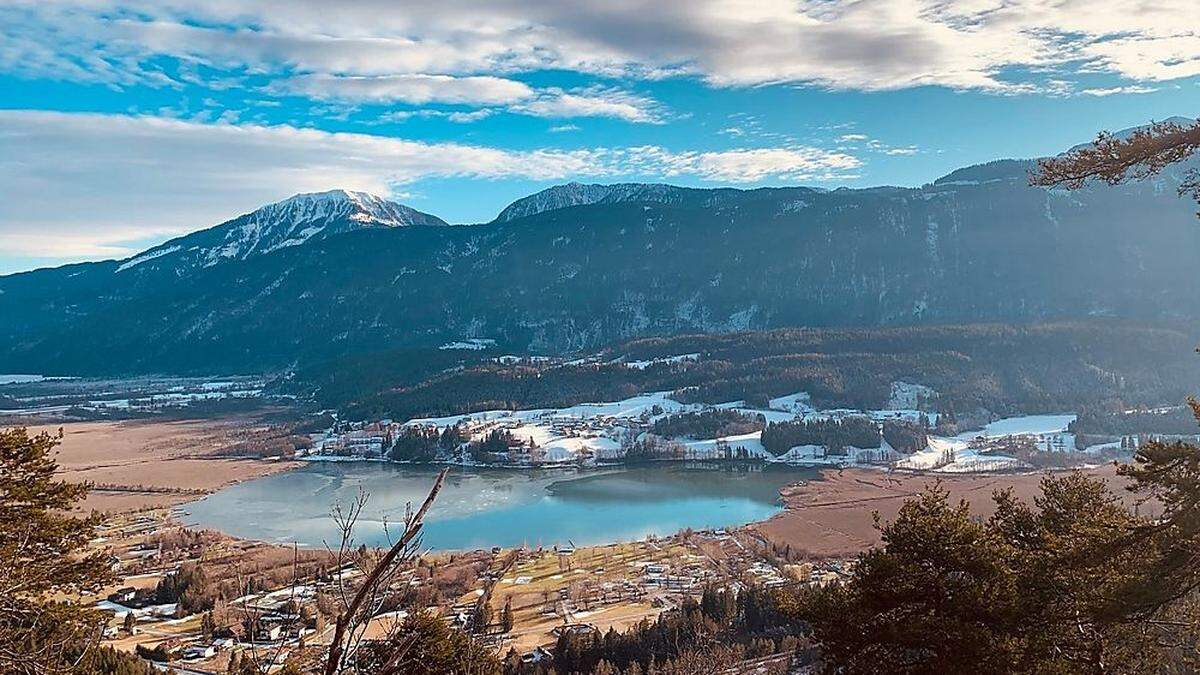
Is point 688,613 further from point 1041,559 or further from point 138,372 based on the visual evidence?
point 138,372

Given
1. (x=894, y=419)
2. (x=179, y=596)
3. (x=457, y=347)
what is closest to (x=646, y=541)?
(x=179, y=596)

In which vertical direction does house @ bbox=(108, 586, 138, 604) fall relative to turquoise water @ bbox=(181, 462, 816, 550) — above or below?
above

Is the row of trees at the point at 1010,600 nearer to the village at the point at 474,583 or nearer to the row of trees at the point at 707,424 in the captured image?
the village at the point at 474,583

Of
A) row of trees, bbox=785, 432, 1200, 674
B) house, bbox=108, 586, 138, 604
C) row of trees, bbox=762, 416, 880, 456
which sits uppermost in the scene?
row of trees, bbox=785, 432, 1200, 674

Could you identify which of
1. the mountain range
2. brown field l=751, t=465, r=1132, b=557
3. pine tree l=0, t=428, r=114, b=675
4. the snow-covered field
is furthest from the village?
the mountain range

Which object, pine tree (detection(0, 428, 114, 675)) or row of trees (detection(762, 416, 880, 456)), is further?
row of trees (detection(762, 416, 880, 456))

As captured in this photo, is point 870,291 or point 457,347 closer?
point 457,347

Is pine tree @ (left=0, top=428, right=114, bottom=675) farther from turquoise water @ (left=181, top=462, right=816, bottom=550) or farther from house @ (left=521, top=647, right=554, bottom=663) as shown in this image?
turquoise water @ (left=181, top=462, right=816, bottom=550)

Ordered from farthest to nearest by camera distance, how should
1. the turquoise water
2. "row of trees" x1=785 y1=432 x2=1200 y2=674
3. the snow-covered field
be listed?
the snow-covered field < the turquoise water < "row of trees" x1=785 y1=432 x2=1200 y2=674
